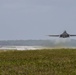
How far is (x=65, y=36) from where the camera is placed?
9619cm

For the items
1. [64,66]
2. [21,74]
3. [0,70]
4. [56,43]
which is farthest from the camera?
[56,43]

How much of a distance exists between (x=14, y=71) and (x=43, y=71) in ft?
6.46

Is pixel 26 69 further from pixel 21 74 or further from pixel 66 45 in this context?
pixel 66 45

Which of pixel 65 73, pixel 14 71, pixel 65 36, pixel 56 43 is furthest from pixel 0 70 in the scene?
pixel 65 36

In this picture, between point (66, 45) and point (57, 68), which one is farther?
point (66, 45)

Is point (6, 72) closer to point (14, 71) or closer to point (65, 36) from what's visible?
Answer: point (14, 71)

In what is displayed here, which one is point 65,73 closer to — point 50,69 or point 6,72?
point 50,69

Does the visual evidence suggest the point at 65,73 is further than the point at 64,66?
No

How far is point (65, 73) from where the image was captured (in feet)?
79.3

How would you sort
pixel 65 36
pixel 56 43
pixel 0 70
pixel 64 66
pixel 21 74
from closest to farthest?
1. pixel 21 74
2. pixel 0 70
3. pixel 64 66
4. pixel 56 43
5. pixel 65 36


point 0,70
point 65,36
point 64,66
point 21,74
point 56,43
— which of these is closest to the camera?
point 21,74

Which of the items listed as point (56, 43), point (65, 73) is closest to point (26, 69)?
point (65, 73)

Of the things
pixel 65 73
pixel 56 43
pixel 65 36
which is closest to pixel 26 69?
pixel 65 73

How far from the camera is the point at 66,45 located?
87.8 m
